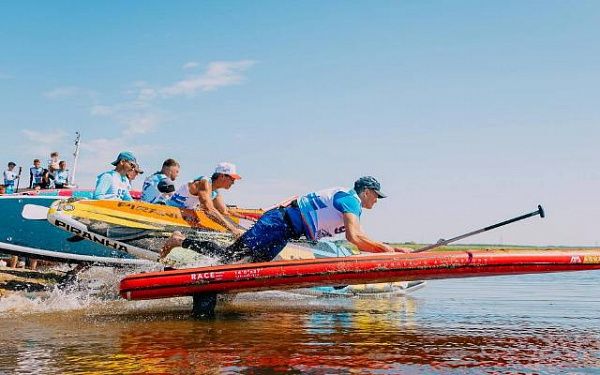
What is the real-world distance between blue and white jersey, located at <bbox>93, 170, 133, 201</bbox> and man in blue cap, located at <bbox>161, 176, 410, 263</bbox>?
10.8 ft

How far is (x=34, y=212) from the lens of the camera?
1166cm

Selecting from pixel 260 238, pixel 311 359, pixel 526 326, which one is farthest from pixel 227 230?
→ pixel 311 359

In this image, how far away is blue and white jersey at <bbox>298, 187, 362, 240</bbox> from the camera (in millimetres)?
7289

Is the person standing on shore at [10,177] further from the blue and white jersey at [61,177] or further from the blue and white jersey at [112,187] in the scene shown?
the blue and white jersey at [112,187]

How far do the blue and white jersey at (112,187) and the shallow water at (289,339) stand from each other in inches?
76.9

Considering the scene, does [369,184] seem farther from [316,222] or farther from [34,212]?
[34,212]

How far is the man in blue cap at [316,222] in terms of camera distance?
726 cm

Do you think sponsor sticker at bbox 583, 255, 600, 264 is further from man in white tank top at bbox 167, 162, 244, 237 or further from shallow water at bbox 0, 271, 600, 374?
man in white tank top at bbox 167, 162, 244, 237

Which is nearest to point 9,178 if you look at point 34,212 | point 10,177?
point 10,177

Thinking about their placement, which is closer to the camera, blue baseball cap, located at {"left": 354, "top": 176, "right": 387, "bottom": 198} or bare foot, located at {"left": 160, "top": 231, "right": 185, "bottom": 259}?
blue baseball cap, located at {"left": 354, "top": 176, "right": 387, "bottom": 198}

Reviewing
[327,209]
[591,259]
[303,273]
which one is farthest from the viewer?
[591,259]

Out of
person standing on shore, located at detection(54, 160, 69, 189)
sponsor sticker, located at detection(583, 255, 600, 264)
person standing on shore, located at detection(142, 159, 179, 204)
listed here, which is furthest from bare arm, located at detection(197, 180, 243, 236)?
person standing on shore, located at detection(54, 160, 69, 189)

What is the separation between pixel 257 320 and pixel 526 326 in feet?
9.94

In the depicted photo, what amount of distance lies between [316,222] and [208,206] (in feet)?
10.0
